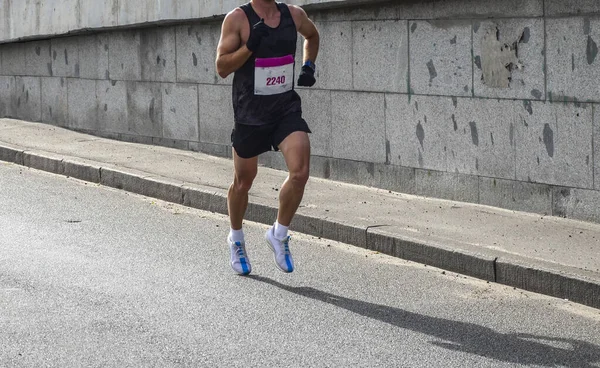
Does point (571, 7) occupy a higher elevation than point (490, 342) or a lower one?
higher

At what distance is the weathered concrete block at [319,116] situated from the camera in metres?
11.8

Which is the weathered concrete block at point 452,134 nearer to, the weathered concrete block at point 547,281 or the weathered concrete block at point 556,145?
the weathered concrete block at point 556,145

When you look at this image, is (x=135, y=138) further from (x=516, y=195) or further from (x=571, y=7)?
(x=571, y=7)

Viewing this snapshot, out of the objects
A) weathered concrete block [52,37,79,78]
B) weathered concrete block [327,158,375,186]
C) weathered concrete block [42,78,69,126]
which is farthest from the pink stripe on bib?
weathered concrete block [42,78,69,126]

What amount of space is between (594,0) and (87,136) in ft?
26.8

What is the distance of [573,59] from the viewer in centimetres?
921

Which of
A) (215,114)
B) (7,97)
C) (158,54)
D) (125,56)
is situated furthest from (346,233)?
(7,97)

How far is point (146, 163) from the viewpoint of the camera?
13086mm

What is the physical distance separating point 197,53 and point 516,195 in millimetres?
4880

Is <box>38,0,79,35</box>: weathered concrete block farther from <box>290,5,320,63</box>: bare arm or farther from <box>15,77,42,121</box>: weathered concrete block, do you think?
<box>290,5,320,63</box>: bare arm

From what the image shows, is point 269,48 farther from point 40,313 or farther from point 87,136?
point 87,136

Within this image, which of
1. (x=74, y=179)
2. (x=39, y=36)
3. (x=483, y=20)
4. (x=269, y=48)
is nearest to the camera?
(x=269, y=48)

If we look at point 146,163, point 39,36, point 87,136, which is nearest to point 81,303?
point 146,163

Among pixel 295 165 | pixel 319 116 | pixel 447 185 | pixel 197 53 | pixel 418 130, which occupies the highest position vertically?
pixel 197 53
